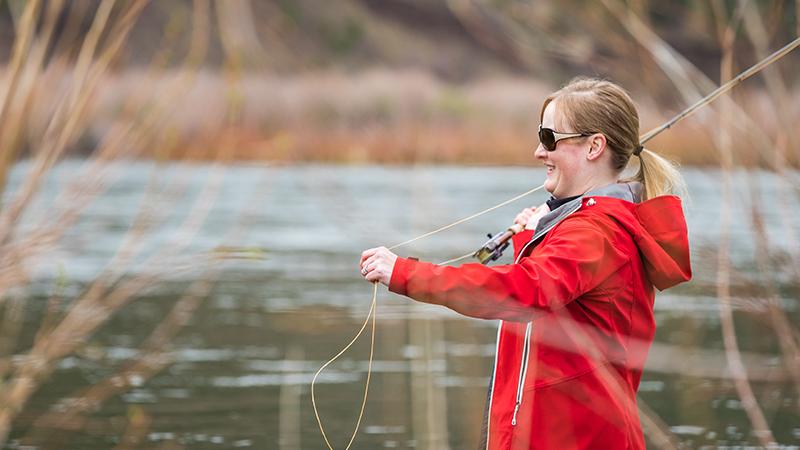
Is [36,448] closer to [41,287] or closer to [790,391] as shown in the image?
[790,391]

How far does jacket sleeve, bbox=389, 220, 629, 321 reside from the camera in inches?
97.2

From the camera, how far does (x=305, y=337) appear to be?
26.3 ft

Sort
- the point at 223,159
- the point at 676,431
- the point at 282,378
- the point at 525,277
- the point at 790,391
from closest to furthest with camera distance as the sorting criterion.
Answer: the point at 525,277 → the point at 223,159 → the point at 676,431 → the point at 790,391 → the point at 282,378

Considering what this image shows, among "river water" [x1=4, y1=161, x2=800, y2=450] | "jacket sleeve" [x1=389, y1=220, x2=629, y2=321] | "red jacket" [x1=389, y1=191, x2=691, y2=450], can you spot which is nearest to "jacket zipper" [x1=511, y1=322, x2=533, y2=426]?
"red jacket" [x1=389, y1=191, x2=691, y2=450]

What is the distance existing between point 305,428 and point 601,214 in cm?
332

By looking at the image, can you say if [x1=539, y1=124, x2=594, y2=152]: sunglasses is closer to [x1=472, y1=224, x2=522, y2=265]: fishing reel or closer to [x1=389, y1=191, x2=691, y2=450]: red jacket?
[x1=389, y1=191, x2=691, y2=450]: red jacket

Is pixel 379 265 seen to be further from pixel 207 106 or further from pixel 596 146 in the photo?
pixel 207 106

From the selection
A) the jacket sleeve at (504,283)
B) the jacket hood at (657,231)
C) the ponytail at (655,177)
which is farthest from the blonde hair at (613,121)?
the jacket sleeve at (504,283)

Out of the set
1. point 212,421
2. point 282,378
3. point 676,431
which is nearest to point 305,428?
point 212,421

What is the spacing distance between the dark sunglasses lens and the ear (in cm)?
8

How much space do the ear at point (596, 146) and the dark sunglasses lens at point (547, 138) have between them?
8cm

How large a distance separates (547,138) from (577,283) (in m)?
0.41

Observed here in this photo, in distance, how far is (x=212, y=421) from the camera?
226 inches

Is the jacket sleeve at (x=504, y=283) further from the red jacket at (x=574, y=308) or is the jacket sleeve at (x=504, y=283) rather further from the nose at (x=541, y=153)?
the nose at (x=541, y=153)
